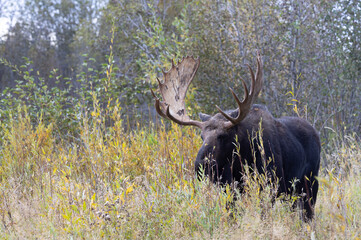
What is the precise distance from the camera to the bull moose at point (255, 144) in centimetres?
451

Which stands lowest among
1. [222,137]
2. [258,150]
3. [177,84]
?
[258,150]

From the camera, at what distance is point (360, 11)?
803cm

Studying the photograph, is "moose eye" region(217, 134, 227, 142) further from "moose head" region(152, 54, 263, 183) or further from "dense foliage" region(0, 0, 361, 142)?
"dense foliage" region(0, 0, 361, 142)

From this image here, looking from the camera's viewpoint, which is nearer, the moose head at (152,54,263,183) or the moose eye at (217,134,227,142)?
the moose head at (152,54,263,183)

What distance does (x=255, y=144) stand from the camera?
4684mm

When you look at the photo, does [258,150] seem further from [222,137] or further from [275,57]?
[275,57]

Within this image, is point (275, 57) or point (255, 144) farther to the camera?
point (275, 57)

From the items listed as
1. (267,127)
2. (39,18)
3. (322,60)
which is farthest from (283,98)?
(39,18)

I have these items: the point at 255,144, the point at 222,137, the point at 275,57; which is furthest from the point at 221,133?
the point at 275,57

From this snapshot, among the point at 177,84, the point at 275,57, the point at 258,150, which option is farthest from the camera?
the point at 275,57

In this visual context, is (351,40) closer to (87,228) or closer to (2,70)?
(87,228)

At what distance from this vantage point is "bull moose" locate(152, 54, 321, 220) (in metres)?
4.51

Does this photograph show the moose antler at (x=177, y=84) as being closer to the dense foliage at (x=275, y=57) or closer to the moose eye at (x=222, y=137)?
the moose eye at (x=222, y=137)

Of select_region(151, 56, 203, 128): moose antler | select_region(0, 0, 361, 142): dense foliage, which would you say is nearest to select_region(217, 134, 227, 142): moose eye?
select_region(151, 56, 203, 128): moose antler
